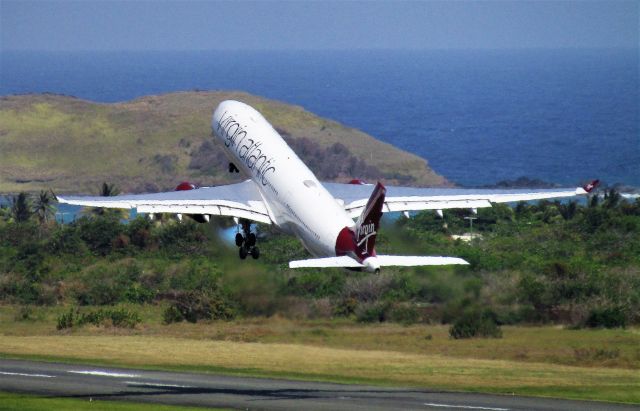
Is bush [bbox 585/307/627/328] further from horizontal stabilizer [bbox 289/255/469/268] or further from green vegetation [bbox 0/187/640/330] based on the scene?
horizontal stabilizer [bbox 289/255/469/268]

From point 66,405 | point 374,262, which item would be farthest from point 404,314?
point 66,405

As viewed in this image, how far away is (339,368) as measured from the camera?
265ft

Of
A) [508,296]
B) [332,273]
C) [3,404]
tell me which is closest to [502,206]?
[332,273]

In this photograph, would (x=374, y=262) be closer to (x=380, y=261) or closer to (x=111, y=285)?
(x=380, y=261)

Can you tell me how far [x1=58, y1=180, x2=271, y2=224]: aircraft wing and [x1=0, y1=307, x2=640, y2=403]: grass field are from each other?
818 cm

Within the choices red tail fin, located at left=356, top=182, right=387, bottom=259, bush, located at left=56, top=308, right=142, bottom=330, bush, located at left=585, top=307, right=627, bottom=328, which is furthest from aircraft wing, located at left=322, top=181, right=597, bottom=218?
bush, located at left=56, top=308, right=142, bottom=330

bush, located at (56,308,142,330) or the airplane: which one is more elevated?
the airplane

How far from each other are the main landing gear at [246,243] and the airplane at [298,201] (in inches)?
2.2

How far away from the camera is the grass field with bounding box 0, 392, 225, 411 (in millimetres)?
60250

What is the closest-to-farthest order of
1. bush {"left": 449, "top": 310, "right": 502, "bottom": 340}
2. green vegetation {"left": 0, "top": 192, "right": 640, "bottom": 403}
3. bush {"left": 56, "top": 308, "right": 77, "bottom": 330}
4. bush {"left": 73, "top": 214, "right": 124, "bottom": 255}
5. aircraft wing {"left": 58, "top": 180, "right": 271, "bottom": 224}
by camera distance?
1. aircraft wing {"left": 58, "top": 180, "right": 271, "bottom": 224}
2. green vegetation {"left": 0, "top": 192, "right": 640, "bottom": 403}
3. bush {"left": 449, "top": 310, "right": 502, "bottom": 340}
4. bush {"left": 56, "top": 308, "right": 77, "bottom": 330}
5. bush {"left": 73, "top": 214, "right": 124, "bottom": 255}

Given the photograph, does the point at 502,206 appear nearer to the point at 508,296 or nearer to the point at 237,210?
the point at 508,296

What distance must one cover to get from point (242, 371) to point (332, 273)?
40.4m

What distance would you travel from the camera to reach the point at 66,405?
61.3 meters

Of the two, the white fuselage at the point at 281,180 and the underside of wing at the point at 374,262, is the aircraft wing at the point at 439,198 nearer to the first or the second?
the white fuselage at the point at 281,180
